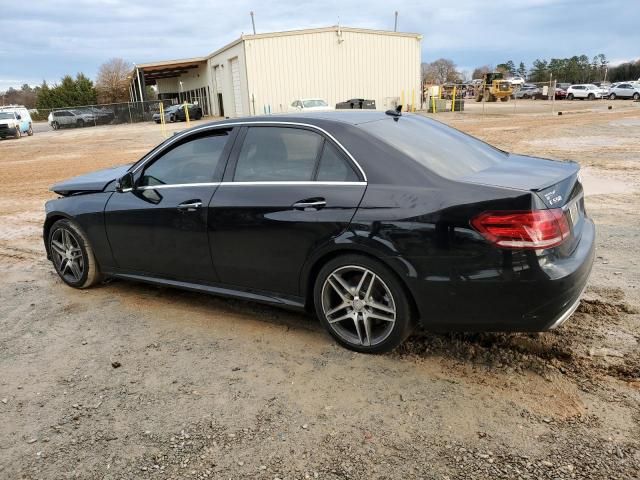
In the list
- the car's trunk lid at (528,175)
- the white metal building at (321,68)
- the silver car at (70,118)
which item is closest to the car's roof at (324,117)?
the car's trunk lid at (528,175)

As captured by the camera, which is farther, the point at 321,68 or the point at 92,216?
the point at 321,68

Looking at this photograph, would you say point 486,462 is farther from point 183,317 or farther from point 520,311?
point 183,317

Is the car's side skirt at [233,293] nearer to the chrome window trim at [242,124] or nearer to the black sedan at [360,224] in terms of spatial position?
the black sedan at [360,224]

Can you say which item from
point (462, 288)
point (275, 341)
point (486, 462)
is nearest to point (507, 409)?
point (486, 462)

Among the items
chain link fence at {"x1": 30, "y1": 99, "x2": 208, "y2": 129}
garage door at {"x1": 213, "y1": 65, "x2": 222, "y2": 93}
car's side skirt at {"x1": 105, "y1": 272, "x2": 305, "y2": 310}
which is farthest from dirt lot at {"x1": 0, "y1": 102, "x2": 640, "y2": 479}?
chain link fence at {"x1": 30, "y1": 99, "x2": 208, "y2": 129}

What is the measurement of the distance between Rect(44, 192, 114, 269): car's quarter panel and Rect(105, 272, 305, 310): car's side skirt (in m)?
0.38

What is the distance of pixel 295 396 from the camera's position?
323 cm

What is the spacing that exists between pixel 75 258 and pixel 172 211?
1.56 meters

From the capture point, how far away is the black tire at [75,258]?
5.06m

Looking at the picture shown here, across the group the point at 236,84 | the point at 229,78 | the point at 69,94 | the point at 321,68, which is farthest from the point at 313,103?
the point at 69,94

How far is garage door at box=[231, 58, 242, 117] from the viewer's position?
39344 millimetres

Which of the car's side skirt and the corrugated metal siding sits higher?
the corrugated metal siding

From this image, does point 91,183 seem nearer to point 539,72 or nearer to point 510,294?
point 510,294

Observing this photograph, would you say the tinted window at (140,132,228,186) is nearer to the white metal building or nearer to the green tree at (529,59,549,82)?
the white metal building
